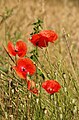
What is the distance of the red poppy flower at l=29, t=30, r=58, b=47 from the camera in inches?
75.4

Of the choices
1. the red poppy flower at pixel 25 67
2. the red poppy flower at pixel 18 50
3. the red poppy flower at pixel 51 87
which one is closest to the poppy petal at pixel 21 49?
the red poppy flower at pixel 18 50

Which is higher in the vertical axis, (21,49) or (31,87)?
(21,49)

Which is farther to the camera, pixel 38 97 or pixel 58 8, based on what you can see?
pixel 58 8

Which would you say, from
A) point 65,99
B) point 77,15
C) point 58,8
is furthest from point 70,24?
point 65,99

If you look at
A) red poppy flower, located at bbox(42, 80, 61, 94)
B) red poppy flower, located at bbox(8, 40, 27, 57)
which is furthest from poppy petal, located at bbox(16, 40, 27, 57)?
red poppy flower, located at bbox(42, 80, 61, 94)

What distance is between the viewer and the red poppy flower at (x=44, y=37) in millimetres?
1915

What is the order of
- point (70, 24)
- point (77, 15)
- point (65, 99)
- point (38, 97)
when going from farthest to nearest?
point (77, 15), point (70, 24), point (65, 99), point (38, 97)

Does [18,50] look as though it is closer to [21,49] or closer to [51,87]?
[21,49]

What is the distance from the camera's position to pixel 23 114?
1.81 m

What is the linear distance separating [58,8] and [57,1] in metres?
0.94

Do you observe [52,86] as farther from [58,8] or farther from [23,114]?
[58,8]

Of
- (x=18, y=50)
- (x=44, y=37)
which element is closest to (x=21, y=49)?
(x=18, y=50)

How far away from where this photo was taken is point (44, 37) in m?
1.92

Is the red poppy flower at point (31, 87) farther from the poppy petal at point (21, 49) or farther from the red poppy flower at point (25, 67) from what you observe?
the poppy petal at point (21, 49)
